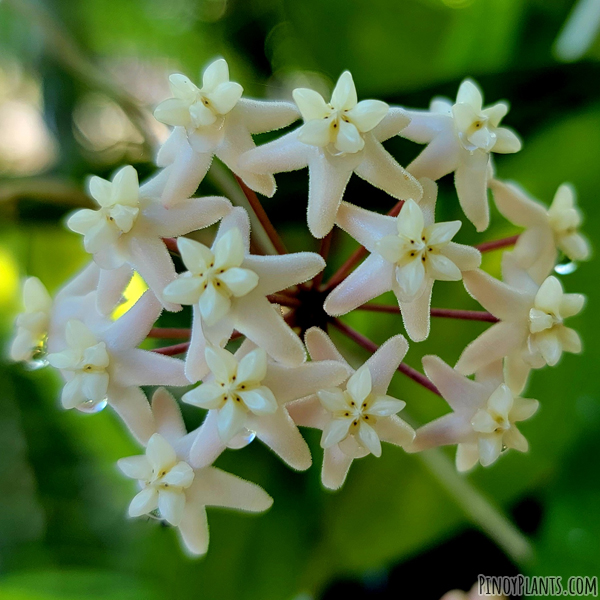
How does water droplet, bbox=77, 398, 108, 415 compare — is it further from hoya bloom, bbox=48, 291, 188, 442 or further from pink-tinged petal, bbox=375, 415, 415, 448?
pink-tinged petal, bbox=375, 415, 415, 448

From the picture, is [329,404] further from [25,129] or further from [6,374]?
[25,129]

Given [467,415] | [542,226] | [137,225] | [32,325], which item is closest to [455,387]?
[467,415]

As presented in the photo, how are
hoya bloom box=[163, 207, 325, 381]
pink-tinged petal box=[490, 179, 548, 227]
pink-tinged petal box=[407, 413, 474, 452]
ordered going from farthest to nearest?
pink-tinged petal box=[490, 179, 548, 227] < pink-tinged petal box=[407, 413, 474, 452] < hoya bloom box=[163, 207, 325, 381]

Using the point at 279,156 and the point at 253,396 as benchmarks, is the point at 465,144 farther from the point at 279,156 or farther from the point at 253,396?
the point at 253,396

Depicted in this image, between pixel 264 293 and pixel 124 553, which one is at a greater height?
pixel 264 293

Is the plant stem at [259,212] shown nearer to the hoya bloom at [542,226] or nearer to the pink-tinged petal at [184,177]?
the pink-tinged petal at [184,177]

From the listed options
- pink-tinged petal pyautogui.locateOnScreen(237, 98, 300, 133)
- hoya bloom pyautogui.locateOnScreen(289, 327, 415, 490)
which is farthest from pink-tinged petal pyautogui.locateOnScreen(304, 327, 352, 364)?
pink-tinged petal pyautogui.locateOnScreen(237, 98, 300, 133)

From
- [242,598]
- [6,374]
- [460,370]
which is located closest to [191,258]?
[460,370]
